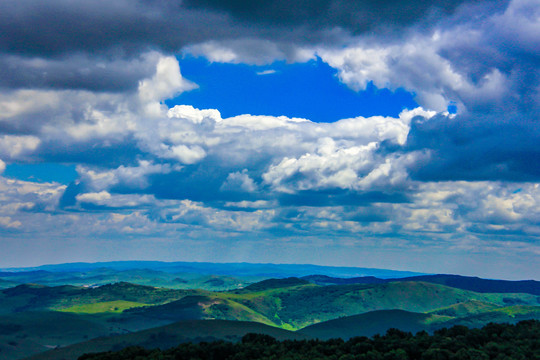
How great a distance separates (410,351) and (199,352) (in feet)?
221

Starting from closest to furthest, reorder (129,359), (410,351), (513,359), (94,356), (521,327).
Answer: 1. (513,359)
2. (410,351)
3. (129,359)
4. (94,356)
5. (521,327)

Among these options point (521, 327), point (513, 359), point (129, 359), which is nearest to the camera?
point (513, 359)

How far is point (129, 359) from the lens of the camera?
170 m

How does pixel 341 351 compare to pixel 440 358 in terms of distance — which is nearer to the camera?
pixel 440 358

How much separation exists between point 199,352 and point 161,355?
14439 millimetres

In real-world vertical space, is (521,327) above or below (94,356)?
above

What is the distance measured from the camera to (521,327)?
198m

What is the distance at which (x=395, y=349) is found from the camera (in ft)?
534

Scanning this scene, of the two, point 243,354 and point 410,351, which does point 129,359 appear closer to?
point 243,354

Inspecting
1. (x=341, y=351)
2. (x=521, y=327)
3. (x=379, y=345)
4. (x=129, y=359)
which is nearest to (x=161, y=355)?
(x=129, y=359)

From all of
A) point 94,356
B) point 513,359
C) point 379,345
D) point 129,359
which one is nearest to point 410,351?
point 379,345

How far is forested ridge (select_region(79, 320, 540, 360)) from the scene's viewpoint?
479ft

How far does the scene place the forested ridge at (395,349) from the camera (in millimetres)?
145875

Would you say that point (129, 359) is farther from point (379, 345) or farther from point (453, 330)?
point (453, 330)
